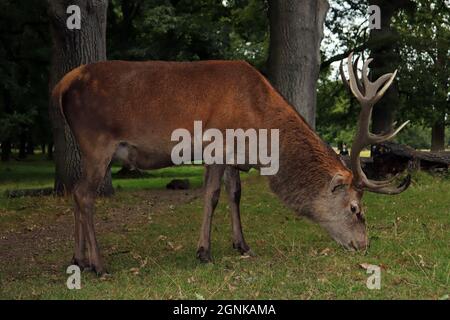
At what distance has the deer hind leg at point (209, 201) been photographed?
21.1 feet

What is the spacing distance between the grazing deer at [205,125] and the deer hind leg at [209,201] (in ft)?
0.03

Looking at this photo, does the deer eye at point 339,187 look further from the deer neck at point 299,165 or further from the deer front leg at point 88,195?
the deer front leg at point 88,195

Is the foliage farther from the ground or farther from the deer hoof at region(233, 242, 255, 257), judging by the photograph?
the deer hoof at region(233, 242, 255, 257)

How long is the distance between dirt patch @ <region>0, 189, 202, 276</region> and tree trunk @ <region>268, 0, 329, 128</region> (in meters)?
3.05

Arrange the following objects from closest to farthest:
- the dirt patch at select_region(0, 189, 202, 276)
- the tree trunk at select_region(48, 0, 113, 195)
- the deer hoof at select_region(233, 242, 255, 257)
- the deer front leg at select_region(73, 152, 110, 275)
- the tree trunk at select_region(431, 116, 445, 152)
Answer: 1. the deer front leg at select_region(73, 152, 110, 275)
2. the deer hoof at select_region(233, 242, 255, 257)
3. the dirt patch at select_region(0, 189, 202, 276)
4. the tree trunk at select_region(48, 0, 113, 195)
5. the tree trunk at select_region(431, 116, 445, 152)

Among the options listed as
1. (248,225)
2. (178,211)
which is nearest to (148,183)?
(178,211)

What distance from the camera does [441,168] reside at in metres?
14.8

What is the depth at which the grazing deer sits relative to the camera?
632 centimetres

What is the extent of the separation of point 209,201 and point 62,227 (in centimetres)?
377

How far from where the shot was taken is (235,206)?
706cm

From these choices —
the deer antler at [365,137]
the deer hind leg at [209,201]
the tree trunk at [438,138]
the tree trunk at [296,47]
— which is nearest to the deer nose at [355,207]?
the deer antler at [365,137]

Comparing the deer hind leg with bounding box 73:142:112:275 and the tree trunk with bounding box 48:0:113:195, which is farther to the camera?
the tree trunk with bounding box 48:0:113:195

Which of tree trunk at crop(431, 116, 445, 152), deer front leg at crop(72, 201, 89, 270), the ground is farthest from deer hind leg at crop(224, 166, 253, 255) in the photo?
tree trunk at crop(431, 116, 445, 152)

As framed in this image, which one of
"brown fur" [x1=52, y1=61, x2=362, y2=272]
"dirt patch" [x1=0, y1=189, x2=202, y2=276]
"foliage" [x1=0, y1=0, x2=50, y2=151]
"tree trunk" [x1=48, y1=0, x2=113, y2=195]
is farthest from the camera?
"foliage" [x1=0, y1=0, x2=50, y2=151]
